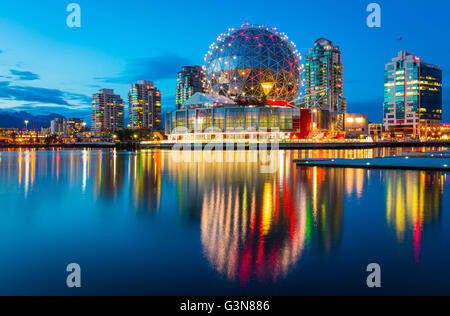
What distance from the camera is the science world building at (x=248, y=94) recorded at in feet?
326

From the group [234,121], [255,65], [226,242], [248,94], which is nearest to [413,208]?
[226,242]

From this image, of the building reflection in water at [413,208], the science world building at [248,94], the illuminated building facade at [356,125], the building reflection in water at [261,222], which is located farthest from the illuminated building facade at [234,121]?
the building reflection in water at [261,222]

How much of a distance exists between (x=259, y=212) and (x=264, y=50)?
9617cm

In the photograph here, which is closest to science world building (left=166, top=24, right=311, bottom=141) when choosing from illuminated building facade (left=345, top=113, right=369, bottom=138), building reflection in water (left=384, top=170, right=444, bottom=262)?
illuminated building facade (left=345, top=113, right=369, bottom=138)

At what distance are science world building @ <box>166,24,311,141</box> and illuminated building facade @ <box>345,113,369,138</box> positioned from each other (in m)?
53.5

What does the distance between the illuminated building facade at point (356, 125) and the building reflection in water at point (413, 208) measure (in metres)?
142

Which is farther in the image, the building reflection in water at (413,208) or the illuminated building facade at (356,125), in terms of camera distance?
the illuminated building facade at (356,125)

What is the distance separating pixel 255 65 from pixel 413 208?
9305 cm

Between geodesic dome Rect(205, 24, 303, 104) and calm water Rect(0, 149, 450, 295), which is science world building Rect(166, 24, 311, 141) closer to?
geodesic dome Rect(205, 24, 303, 104)

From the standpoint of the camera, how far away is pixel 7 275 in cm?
591

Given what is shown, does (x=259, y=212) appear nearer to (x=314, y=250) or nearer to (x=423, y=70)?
(x=314, y=250)

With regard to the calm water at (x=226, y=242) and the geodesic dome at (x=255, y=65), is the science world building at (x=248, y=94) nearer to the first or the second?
the geodesic dome at (x=255, y=65)

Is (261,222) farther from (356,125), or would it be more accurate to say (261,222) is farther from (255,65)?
(356,125)
